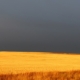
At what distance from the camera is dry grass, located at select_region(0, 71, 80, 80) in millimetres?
2748

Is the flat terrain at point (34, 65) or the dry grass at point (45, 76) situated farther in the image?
the flat terrain at point (34, 65)

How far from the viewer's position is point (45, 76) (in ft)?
9.34

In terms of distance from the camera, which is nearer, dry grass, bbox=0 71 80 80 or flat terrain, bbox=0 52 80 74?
dry grass, bbox=0 71 80 80

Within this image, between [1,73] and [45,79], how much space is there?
45 cm

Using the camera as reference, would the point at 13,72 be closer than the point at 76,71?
Yes

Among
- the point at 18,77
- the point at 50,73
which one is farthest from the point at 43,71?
the point at 18,77

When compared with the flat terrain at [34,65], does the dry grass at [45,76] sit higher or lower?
lower

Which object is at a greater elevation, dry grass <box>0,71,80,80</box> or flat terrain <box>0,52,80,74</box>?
flat terrain <box>0,52,80,74</box>

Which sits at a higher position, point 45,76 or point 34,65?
point 34,65

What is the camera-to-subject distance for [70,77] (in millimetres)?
2914

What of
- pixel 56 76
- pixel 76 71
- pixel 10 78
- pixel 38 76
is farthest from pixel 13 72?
pixel 76 71

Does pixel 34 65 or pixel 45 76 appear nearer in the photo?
pixel 45 76

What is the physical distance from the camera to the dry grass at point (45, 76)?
2748 mm

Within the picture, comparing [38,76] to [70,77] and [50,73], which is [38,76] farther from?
[70,77]
